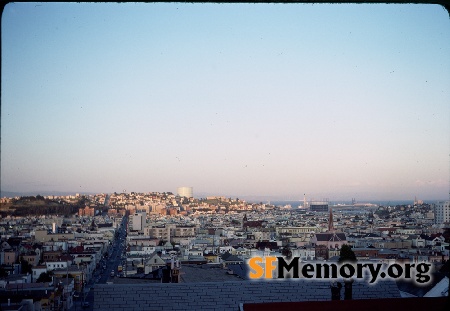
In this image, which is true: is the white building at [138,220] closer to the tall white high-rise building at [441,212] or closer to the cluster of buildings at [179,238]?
the cluster of buildings at [179,238]

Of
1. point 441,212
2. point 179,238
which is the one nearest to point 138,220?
point 179,238

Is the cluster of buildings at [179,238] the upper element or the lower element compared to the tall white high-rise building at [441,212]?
lower

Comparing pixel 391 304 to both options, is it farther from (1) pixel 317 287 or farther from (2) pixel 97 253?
(2) pixel 97 253

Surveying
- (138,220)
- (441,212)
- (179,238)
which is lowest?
(179,238)

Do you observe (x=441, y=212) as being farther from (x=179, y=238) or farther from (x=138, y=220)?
(x=138, y=220)

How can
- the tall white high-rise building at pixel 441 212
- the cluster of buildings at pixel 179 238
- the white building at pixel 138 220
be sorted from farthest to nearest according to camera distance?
the white building at pixel 138 220, the tall white high-rise building at pixel 441 212, the cluster of buildings at pixel 179 238

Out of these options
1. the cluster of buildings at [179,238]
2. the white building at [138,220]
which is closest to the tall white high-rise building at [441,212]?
A: the cluster of buildings at [179,238]

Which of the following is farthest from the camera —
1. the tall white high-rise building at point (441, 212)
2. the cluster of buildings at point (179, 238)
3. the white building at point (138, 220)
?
the white building at point (138, 220)

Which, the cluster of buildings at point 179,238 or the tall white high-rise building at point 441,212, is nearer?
the cluster of buildings at point 179,238
